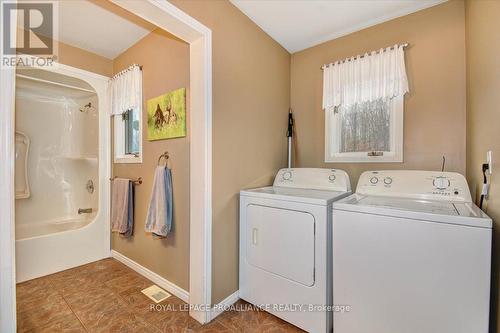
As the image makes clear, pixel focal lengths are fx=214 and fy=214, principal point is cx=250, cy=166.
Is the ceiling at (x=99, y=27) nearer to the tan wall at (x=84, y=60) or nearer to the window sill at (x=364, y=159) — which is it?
the tan wall at (x=84, y=60)

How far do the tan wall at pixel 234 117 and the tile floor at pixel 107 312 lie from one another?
257 millimetres

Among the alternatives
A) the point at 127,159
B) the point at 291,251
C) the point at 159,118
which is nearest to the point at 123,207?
the point at 127,159

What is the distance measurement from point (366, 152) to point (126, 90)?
2637 mm

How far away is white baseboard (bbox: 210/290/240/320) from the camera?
5.28 feet

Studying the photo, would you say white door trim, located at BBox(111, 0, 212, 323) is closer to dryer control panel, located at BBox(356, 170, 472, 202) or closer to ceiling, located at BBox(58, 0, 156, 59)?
ceiling, located at BBox(58, 0, 156, 59)

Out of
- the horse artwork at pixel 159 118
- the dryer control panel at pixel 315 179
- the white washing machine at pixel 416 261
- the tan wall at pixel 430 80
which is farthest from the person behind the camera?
the horse artwork at pixel 159 118

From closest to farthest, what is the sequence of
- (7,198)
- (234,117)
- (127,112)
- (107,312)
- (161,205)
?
(7,198) → (107,312) → (234,117) → (161,205) → (127,112)

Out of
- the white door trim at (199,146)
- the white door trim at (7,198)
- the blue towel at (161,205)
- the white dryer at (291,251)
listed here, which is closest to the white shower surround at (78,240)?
the blue towel at (161,205)

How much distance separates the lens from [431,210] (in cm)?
113

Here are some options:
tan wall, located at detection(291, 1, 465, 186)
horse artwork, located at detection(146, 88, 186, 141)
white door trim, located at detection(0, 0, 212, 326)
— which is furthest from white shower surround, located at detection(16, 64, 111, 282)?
tan wall, located at detection(291, 1, 465, 186)

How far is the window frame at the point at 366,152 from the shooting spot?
1886 millimetres

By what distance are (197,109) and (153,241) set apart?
1.44 meters

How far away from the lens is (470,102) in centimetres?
149

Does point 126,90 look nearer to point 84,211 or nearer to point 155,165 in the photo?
point 155,165
